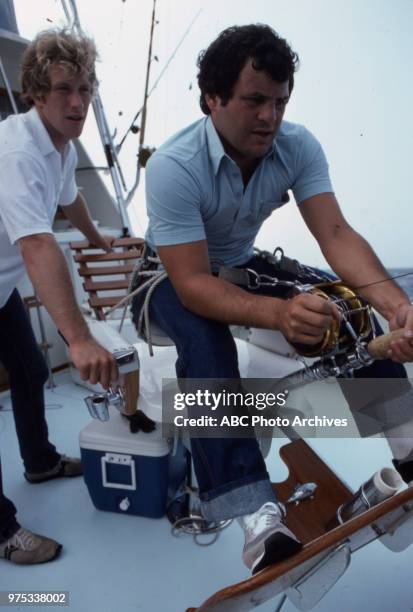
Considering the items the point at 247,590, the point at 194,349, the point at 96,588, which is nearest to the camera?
the point at 247,590

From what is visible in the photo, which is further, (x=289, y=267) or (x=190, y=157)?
(x=289, y=267)

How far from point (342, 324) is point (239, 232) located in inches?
18.6

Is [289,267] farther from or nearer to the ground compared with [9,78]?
nearer to the ground

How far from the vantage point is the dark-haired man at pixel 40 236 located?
3.08 feet

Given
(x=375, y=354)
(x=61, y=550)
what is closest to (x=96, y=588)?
(x=61, y=550)

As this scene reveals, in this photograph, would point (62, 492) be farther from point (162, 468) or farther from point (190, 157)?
point (190, 157)

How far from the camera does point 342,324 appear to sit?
793mm

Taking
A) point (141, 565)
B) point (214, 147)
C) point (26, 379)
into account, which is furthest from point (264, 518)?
point (26, 379)

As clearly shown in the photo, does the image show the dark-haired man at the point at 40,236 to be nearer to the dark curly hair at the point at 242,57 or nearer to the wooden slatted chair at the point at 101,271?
the wooden slatted chair at the point at 101,271

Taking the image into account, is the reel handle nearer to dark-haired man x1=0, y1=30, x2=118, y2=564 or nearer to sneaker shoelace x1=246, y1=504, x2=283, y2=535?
sneaker shoelace x1=246, y1=504, x2=283, y2=535

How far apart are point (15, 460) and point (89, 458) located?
1.82 ft

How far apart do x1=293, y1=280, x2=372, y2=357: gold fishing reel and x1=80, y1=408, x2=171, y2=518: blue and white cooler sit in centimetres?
65

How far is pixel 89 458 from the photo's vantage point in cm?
135

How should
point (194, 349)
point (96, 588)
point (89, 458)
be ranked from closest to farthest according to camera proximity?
point (194, 349)
point (96, 588)
point (89, 458)
